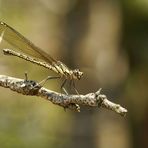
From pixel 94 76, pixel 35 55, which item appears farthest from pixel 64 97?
pixel 94 76

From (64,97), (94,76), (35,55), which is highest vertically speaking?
(94,76)

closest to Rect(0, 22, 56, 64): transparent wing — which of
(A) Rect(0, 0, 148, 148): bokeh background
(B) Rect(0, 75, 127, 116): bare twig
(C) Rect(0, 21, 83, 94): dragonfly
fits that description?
(C) Rect(0, 21, 83, 94): dragonfly

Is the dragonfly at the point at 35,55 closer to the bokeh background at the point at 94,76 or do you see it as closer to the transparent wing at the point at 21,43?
the transparent wing at the point at 21,43

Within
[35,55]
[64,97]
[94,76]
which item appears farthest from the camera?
[94,76]

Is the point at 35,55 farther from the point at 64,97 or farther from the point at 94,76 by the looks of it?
the point at 94,76

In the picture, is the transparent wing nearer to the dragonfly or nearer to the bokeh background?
the dragonfly

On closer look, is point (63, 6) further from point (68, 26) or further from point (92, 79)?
point (92, 79)

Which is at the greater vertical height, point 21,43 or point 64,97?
point 21,43

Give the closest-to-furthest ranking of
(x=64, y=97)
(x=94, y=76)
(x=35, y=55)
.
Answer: (x=64, y=97) < (x=35, y=55) < (x=94, y=76)

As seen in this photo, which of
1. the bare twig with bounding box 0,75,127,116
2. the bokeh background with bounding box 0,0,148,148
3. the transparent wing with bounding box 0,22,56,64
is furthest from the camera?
the bokeh background with bounding box 0,0,148,148
